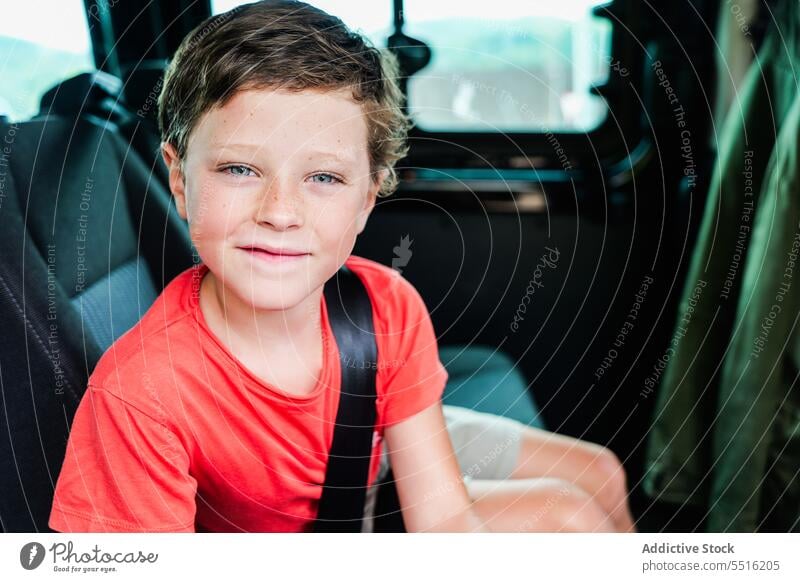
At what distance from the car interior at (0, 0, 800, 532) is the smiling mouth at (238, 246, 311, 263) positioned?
→ 0.22 feet

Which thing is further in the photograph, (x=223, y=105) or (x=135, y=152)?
(x=135, y=152)

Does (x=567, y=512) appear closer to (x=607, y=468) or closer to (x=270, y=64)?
(x=607, y=468)

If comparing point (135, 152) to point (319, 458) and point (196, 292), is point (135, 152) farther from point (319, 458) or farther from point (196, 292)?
point (319, 458)

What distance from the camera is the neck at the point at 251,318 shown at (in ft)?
1.99

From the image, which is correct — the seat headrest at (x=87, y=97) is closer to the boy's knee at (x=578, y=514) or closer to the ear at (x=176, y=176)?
the ear at (x=176, y=176)

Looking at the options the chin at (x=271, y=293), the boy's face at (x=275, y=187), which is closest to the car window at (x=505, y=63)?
the boy's face at (x=275, y=187)

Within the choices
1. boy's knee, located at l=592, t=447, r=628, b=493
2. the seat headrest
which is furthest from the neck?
boy's knee, located at l=592, t=447, r=628, b=493

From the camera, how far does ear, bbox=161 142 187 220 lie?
615mm

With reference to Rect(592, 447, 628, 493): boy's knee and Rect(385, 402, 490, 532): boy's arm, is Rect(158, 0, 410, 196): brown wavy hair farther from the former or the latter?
Rect(592, 447, 628, 493): boy's knee

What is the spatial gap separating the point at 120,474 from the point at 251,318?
0.51 ft

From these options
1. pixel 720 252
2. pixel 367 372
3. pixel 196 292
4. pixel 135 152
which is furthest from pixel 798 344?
pixel 135 152

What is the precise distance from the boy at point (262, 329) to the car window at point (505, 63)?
2.6 inches
